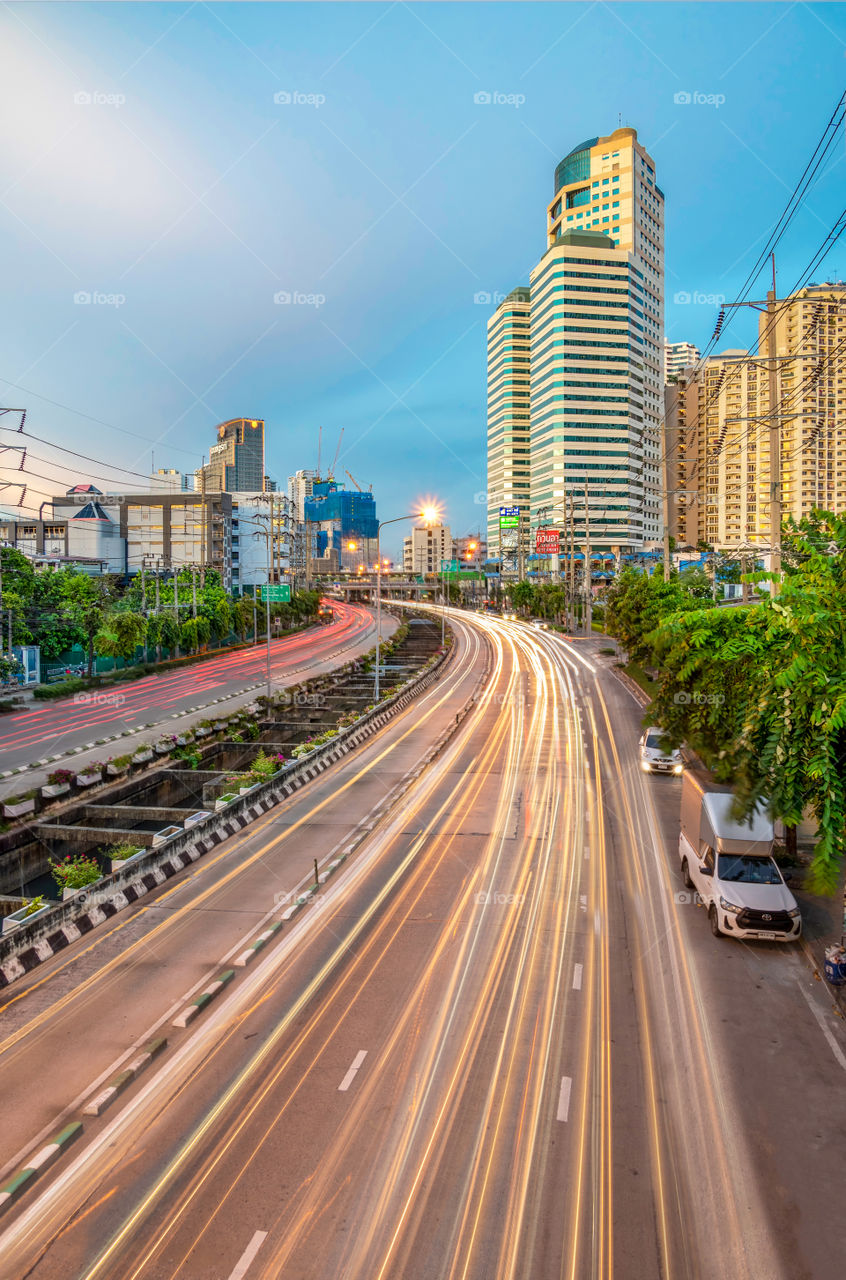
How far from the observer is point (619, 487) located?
522ft

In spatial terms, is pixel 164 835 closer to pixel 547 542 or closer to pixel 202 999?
pixel 202 999

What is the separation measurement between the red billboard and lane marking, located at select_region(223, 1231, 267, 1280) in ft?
357

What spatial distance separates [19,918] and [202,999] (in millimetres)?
5166

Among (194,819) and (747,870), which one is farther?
(194,819)

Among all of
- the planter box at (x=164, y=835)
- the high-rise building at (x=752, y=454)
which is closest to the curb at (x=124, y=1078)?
the planter box at (x=164, y=835)

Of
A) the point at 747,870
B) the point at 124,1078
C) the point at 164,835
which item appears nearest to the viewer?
the point at 124,1078

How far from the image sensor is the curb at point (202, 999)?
499 inches

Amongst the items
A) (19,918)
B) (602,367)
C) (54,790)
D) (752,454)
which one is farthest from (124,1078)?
(602,367)

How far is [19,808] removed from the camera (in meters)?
25.3

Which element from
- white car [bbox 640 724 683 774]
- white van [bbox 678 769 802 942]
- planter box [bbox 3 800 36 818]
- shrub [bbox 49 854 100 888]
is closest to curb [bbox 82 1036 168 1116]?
shrub [bbox 49 854 100 888]

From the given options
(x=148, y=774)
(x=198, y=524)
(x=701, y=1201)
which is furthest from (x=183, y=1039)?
(x=198, y=524)

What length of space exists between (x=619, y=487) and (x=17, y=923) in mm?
156688

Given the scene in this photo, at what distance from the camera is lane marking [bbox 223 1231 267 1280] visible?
7.82m

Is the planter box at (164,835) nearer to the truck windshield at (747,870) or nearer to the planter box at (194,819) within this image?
the planter box at (194,819)
